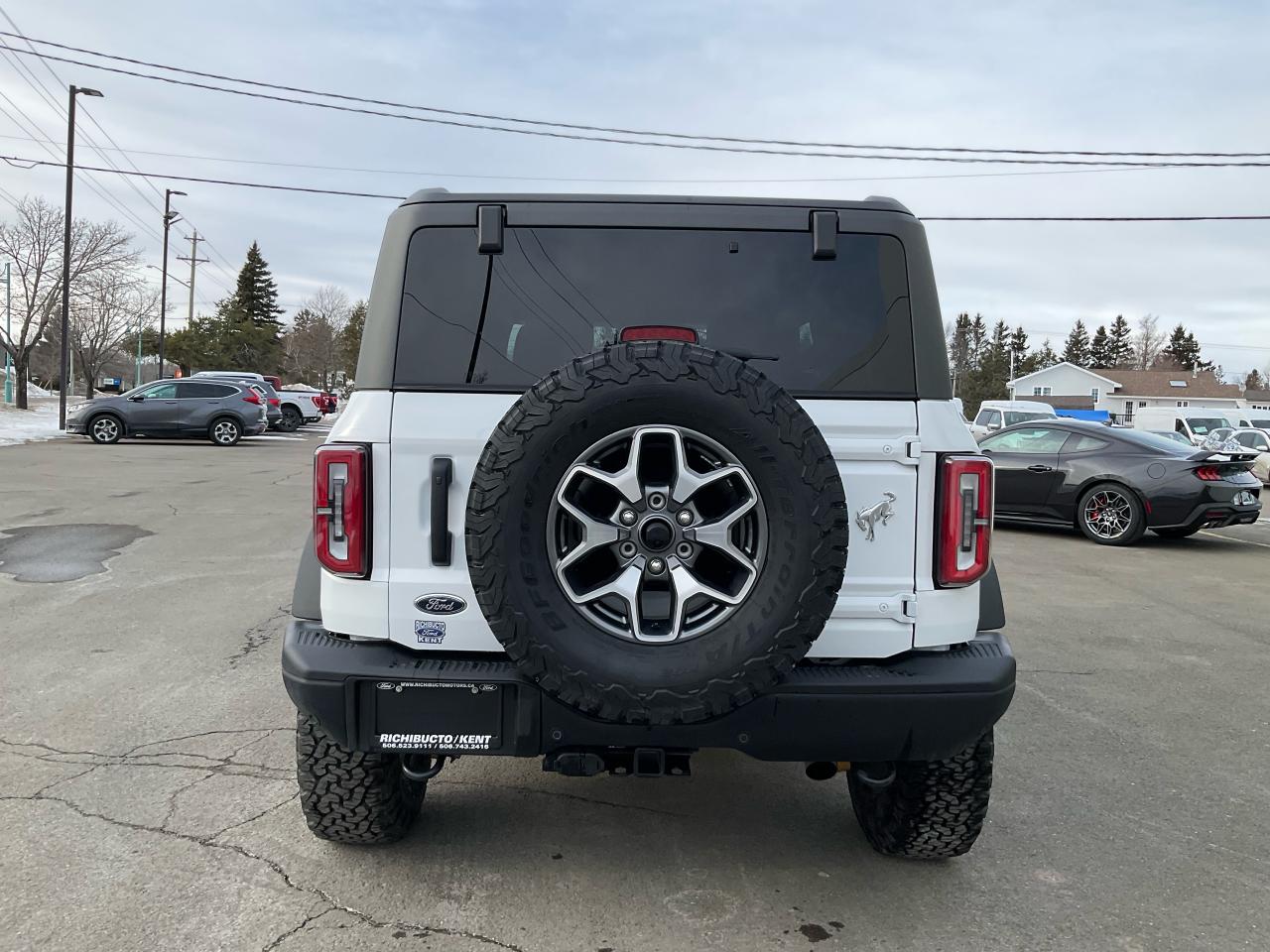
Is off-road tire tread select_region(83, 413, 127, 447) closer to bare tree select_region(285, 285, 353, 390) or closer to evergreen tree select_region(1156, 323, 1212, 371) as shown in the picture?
bare tree select_region(285, 285, 353, 390)

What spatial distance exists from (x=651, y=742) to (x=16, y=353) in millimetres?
46668


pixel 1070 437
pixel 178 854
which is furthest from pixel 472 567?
pixel 1070 437

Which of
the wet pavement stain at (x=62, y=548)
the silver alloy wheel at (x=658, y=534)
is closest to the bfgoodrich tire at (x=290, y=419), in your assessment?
the wet pavement stain at (x=62, y=548)

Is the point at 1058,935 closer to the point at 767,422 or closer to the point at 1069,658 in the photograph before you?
the point at 767,422

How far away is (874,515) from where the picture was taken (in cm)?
288

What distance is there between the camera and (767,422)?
8.34ft

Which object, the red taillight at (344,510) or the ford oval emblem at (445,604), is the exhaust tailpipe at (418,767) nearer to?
the ford oval emblem at (445,604)

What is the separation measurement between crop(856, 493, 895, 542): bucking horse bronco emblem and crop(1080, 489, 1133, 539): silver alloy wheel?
989 centimetres

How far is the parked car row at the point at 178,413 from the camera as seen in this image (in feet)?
77.6

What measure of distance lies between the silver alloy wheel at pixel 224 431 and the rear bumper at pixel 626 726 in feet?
78.5

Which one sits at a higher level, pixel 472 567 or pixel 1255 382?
pixel 1255 382

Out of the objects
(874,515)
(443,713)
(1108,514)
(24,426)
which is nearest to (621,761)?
(443,713)

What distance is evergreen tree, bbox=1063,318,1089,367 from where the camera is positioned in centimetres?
11525

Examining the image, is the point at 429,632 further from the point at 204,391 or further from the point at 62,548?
the point at 204,391
